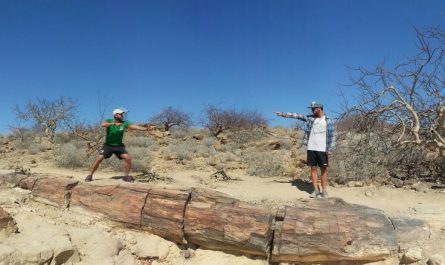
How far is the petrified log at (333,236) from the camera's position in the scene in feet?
16.4

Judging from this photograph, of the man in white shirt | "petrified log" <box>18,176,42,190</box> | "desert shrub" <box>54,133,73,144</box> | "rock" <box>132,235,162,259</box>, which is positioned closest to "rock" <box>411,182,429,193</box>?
the man in white shirt

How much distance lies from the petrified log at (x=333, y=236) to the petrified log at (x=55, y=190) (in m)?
2.95

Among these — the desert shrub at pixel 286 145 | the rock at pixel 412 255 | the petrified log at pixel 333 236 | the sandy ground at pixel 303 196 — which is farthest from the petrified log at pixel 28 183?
the desert shrub at pixel 286 145

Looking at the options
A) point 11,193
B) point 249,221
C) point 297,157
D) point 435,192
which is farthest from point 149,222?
point 297,157

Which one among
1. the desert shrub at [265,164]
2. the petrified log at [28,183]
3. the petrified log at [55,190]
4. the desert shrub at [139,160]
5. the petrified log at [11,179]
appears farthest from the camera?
the desert shrub at [139,160]

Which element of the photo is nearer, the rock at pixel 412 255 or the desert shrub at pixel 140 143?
the rock at pixel 412 255

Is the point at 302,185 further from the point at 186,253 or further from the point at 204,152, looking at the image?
the point at 204,152

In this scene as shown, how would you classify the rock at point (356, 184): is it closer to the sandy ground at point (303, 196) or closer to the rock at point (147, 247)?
the sandy ground at point (303, 196)

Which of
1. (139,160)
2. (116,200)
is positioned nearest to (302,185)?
(116,200)

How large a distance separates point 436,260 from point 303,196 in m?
2.34

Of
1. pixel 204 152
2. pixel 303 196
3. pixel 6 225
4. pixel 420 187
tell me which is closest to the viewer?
pixel 6 225

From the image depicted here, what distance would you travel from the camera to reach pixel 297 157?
34.9 ft

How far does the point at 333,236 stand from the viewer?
16.6 feet

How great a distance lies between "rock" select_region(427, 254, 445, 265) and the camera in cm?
449
